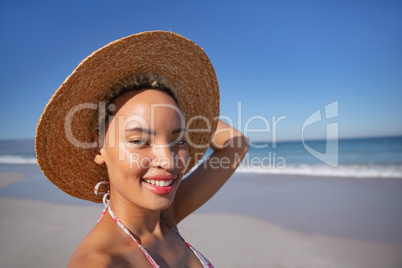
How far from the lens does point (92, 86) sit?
52.4 inches

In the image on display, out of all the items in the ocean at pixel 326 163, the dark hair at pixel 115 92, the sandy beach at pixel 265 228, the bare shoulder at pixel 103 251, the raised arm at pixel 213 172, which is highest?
the dark hair at pixel 115 92

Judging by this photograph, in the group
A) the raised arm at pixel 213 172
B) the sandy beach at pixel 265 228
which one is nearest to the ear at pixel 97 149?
the raised arm at pixel 213 172

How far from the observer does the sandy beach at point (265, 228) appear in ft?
11.4

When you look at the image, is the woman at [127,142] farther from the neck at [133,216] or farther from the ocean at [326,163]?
the ocean at [326,163]

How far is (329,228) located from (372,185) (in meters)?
3.92

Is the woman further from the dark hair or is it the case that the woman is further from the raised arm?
the raised arm

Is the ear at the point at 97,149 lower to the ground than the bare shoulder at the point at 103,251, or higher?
higher

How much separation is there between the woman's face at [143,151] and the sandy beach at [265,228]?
8.20 ft

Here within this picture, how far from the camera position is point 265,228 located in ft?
14.6

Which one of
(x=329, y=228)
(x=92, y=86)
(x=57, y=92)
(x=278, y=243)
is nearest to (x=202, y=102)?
(x=92, y=86)

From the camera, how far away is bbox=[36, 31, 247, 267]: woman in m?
1.23

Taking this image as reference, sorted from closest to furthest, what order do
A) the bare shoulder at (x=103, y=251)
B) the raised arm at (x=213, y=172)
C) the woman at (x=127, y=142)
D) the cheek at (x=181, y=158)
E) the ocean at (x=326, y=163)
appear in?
the bare shoulder at (x=103, y=251) < the woman at (x=127, y=142) < the cheek at (x=181, y=158) < the raised arm at (x=213, y=172) < the ocean at (x=326, y=163)

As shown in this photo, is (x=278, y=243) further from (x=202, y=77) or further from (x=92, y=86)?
(x=92, y=86)

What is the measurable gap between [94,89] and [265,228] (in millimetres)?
3880
